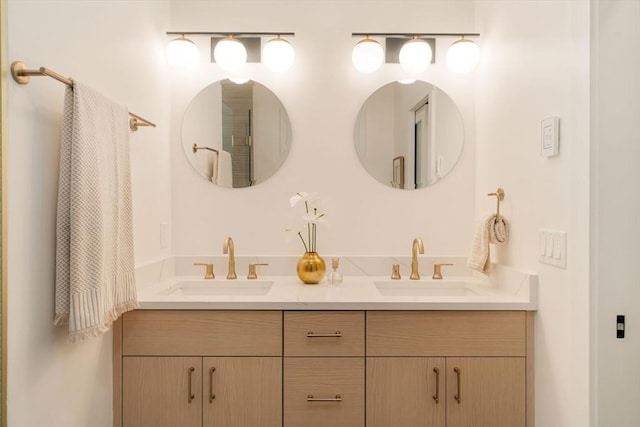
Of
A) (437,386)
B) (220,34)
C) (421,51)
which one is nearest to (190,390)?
(437,386)

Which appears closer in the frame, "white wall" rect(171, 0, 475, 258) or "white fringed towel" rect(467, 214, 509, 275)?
"white fringed towel" rect(467, 214, 509, 275)

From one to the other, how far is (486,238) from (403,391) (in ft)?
2.38

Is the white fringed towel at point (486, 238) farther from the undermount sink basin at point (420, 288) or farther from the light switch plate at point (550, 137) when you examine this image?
the light switch plate at point (550, 137)

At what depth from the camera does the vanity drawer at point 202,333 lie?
1.65 meters

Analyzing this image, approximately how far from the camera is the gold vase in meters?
2.00

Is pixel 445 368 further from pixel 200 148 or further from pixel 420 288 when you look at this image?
pixel 200 148

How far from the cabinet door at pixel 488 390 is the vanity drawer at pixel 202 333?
686mm

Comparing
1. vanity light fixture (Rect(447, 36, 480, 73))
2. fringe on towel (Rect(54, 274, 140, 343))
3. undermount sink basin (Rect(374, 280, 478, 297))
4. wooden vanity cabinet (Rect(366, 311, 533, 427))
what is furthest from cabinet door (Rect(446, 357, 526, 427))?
vanity light fixture (Rect(447, 36, 480, 73))

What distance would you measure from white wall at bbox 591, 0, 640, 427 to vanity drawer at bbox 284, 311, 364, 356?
0.77m

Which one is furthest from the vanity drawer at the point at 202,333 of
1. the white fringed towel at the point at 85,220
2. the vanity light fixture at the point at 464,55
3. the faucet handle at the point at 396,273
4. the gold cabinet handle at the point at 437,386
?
the vanity light fixture at the point at 464,55

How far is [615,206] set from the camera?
1.26 m

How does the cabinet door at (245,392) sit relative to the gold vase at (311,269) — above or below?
below

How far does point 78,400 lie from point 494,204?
182cm

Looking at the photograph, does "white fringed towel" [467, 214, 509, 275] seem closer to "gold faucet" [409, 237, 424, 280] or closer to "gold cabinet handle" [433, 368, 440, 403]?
"gold faucet" [409, 237, 424, 280]
